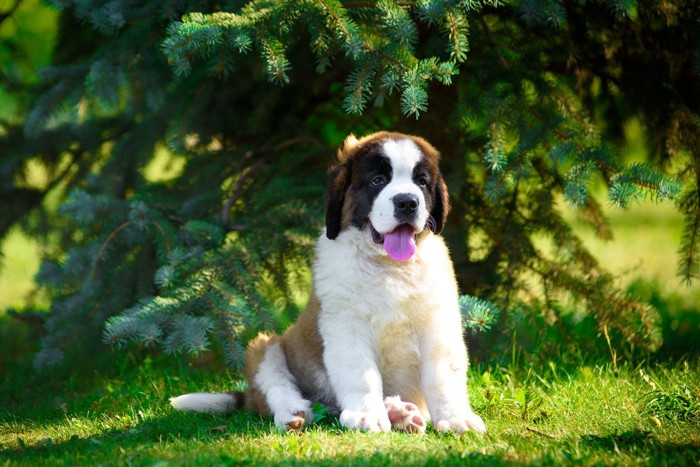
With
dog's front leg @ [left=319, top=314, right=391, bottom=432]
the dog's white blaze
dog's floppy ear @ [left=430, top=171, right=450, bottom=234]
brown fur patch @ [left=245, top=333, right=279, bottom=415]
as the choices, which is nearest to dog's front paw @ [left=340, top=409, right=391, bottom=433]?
dog's front leg @ [left=319, top=314, right=391, bottom=432]

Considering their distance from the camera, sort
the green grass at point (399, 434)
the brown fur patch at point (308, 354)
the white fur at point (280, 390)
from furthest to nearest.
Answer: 1. the brown fur patch at point (308, 354)
2. the white fur at point (280, 390)
3. the green grass at point (399, 434)

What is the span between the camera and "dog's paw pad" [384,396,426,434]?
345cm

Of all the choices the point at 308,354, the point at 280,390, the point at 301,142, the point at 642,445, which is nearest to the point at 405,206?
the point at 308,354

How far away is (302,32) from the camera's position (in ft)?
16.7

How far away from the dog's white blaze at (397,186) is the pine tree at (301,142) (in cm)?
19

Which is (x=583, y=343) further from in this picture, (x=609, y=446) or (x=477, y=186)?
(x=609, y=446)

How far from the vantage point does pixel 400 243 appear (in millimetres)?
3590

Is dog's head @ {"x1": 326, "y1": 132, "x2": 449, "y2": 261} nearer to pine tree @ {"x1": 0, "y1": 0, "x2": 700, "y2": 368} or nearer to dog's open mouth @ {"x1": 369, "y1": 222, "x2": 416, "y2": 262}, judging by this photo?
dog's open mouth @ {"x1": 369, "y1": 222, "x2": 416, "y2": 262}

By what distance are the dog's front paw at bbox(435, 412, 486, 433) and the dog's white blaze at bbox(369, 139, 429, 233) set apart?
867 mm

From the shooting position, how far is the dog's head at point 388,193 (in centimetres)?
353

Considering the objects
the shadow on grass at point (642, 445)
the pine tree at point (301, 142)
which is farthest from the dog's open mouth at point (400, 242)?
the shadow on grass at point (642, 445)

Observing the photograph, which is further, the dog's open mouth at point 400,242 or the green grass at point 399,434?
the dog's open mouth at point 400,242

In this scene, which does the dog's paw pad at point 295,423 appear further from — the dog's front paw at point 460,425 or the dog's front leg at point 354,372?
the dog's front paw at point 460,425

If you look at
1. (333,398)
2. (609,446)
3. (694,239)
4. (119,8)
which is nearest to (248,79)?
(119,8)
